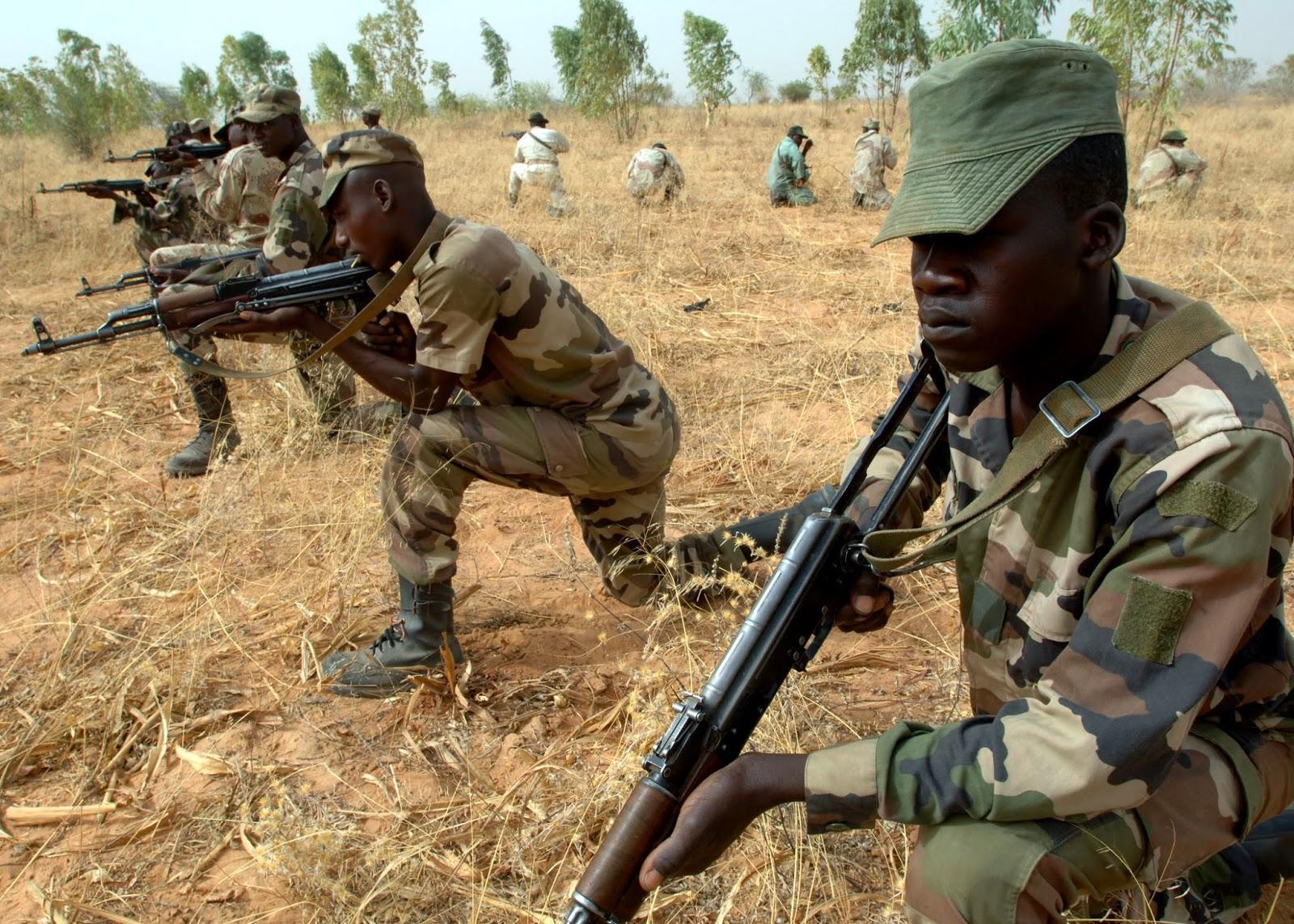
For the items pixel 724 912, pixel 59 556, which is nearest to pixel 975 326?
pixel 724 912

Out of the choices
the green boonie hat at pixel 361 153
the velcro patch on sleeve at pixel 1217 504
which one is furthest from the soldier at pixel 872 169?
the velcro patch on sleeve at pixel 1217 504

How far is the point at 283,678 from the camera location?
285cm

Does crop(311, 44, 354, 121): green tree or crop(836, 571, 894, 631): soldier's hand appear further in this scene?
crop(311, 44, 354, 121): green tree

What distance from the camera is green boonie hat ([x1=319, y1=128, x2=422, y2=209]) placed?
107 inches

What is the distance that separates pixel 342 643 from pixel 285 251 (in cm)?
250

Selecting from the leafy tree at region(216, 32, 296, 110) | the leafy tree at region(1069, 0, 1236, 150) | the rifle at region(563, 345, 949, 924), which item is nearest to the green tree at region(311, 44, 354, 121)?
the leafy tree at region(216, 32, 296, 110)

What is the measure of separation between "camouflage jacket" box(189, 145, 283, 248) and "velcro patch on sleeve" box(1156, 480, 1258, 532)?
5.27 m

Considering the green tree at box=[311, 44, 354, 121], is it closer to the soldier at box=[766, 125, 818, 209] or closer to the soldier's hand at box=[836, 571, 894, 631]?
the soldier at box=[766, 125, 818, 209]

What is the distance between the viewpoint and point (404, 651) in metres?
2.76

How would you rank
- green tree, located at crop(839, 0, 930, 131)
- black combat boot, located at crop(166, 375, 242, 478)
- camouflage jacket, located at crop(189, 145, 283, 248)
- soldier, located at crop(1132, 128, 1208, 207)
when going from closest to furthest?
black combat boot, located at crop(166, 375, 242, 478) → camouflage jacket, located at crop(189, 145, 283, 248) → soldier, located at crop(1132, 128, 1208, 207) → green tree, located at crop(839, 0, 930, 131)

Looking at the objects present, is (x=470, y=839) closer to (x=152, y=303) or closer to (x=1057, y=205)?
(x=1057, y=205)

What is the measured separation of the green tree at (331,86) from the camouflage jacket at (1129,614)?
3303 cm

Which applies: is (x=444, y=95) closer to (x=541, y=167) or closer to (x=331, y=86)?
(x=331, y=86)

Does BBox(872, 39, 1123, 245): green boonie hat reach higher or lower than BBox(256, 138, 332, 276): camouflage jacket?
higher
